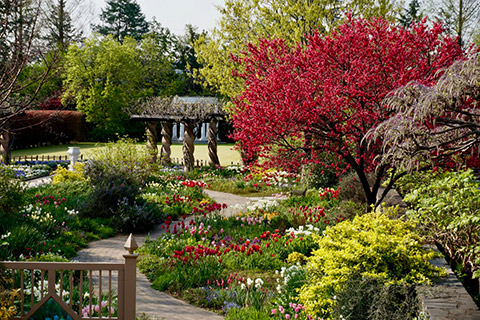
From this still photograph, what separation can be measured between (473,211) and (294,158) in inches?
134

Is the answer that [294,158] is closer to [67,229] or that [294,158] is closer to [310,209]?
[310,209]

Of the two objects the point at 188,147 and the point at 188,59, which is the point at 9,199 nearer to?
the point at 188,147

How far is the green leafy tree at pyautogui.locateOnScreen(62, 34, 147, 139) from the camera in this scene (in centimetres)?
3534

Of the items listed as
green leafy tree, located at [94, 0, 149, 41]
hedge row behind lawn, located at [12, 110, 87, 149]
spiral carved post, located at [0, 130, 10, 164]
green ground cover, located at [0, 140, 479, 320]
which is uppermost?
green leafy tree, located at [94, 0, 149, 41]

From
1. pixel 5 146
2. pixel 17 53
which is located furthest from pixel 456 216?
pixel 5 146

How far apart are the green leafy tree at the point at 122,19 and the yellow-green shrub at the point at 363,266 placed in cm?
5197

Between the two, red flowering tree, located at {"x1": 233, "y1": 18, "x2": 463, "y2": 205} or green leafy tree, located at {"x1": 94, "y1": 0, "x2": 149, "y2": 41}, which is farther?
green leafy tree, located at {"x1": 94, "y1": 0, "x2": 149, "y2": 41}

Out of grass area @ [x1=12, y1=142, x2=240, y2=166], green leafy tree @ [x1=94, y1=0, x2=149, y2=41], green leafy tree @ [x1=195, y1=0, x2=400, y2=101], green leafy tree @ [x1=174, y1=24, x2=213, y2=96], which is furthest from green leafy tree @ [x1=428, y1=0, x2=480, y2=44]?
green leafy tree @ [x1=94, y1=0, x2=149, y2=41]

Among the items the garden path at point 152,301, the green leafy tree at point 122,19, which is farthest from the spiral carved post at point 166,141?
the green leafy tree at point 122,19

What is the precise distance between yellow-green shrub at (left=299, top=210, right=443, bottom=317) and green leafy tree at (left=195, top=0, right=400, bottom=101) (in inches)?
440

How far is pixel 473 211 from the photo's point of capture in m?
6.11

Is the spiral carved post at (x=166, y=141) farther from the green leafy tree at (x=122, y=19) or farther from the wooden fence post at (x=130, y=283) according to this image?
the green leafy tree at (x=122, y=19)

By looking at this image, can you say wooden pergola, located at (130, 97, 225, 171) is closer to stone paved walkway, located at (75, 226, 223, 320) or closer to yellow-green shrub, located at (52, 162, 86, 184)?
yellow-green shrub, located at (52, 162, 86, 184)

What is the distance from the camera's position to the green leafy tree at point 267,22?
1652 cm
